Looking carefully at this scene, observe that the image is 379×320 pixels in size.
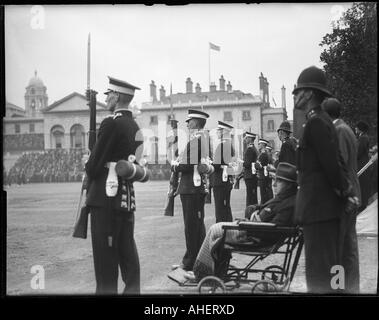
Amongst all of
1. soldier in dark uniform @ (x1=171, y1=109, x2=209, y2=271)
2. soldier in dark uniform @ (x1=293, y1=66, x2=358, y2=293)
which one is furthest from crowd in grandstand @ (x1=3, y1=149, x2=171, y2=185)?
soldier in dark uniform @ (x1=293, y1=66, x2=358, y2=293)

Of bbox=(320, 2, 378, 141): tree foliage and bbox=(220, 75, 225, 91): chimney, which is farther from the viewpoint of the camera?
bbox=(220, 75, 225, 91): chimney

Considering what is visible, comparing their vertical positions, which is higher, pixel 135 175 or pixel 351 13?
pixel 351 13

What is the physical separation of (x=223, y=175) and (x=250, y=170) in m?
0.34

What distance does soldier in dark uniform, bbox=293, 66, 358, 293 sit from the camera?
4.88m

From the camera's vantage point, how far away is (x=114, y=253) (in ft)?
17.6

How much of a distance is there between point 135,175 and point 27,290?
1612mm

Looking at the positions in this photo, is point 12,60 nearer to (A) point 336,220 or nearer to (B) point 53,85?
(B) point 53,85

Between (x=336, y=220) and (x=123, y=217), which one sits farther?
(x=123, y=217)

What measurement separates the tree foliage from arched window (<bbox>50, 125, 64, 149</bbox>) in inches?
107

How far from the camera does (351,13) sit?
5629mm

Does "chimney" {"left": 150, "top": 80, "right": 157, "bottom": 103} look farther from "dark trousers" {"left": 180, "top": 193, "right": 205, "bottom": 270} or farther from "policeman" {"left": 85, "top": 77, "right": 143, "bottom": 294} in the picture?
"dark trousers" {"left": 180, "top": 193, "right": 205, "bottom": 270}

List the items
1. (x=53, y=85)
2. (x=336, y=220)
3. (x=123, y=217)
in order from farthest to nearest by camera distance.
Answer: (x=53, y=85) → (x=123, y=217) → (x=336, y=220)

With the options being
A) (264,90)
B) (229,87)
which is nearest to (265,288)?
(264,90)
